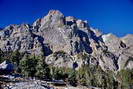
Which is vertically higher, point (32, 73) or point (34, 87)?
point (32, 73)

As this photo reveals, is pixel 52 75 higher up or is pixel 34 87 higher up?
pixel 52 75

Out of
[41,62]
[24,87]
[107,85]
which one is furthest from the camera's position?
[107,85]

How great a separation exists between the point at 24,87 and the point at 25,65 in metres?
54.6

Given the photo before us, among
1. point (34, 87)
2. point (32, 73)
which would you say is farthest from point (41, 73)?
point (34, 87)

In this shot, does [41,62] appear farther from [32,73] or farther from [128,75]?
[128,75]

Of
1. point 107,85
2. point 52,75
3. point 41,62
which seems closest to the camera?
point 41,62

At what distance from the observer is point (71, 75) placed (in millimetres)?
157250

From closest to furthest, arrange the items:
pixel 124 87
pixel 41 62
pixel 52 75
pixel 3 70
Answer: pixel 3 70
pixel 41 62
pixel 52 75
pixel 124 87

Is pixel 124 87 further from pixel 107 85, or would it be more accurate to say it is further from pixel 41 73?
pixel 41 73

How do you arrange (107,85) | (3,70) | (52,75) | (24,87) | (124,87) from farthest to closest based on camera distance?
(124,87)
(107,85)
(52,75)
(3,70)
(24,87)

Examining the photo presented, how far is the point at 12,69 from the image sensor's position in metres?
132

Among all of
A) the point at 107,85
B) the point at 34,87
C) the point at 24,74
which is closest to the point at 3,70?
the point at 24,74

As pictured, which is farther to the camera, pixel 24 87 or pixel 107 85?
pixel 107 85

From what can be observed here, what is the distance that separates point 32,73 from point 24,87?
55219mm
